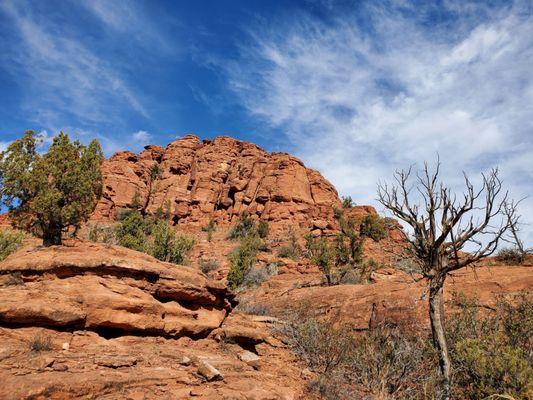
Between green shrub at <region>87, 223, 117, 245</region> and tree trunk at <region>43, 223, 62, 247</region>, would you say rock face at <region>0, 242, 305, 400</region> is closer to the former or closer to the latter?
tree trunk at <region>43, 223, 62, 247</region>

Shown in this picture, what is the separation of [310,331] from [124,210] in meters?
52.1

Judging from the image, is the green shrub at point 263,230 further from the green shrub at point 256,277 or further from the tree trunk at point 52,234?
the tree trunk at point 52,234

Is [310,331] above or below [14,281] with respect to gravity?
below

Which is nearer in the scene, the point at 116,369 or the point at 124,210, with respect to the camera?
the point at 116,369

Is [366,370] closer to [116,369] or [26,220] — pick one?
[116,369]

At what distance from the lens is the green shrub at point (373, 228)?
1763 inches

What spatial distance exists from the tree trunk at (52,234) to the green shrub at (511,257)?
2033 centimetres

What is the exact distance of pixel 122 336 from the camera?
729cm

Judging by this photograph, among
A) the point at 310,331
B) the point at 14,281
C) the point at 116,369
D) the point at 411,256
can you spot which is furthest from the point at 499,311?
the point at 14,281

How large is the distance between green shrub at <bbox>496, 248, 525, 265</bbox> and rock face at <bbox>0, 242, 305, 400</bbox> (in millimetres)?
13470

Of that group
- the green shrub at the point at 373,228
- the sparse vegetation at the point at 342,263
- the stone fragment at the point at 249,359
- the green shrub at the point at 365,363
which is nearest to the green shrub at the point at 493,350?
the green shrub at the point at 365,363

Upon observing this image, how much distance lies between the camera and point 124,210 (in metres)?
55.9

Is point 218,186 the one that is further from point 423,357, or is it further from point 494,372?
point 494,372

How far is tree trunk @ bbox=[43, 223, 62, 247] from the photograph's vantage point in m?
13.4
